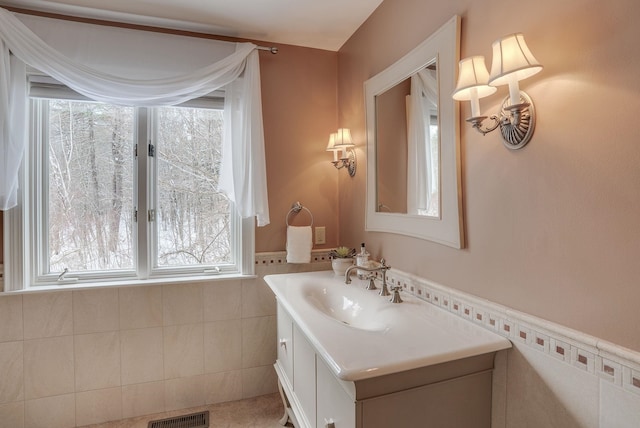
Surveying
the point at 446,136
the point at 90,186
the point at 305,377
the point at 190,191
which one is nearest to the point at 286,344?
the point at 305,377

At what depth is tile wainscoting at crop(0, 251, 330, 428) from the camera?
1.94 metres

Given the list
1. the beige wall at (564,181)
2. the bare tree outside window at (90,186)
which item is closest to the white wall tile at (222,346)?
the bare tree outside window at (90,186)

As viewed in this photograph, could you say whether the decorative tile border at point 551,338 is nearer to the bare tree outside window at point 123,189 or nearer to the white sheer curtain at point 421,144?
the white sheer curtain at point 421,144

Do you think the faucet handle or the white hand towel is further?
the white hand towel

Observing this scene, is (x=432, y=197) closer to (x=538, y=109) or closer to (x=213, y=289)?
(x=538, y=109)

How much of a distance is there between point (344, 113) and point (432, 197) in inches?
44.0

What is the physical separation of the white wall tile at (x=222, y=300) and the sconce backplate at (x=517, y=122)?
1754 mm

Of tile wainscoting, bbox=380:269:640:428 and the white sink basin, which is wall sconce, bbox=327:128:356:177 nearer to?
the white sink basin

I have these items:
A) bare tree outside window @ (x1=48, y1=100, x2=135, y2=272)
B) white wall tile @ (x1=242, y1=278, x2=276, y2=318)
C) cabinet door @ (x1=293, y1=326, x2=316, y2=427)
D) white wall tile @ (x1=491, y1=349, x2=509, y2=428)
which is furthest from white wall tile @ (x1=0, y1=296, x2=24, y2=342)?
white wall tile @ (x1=491, y1=349, x2=509, y2=428)

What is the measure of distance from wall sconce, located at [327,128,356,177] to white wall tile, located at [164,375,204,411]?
5.34 ft

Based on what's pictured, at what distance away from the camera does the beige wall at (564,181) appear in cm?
81

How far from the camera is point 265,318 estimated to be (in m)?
2.32

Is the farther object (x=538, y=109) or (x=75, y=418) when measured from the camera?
(x=75, y=418)

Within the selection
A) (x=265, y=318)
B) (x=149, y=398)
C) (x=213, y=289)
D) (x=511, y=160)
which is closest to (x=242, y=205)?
(x=213, y=289)
